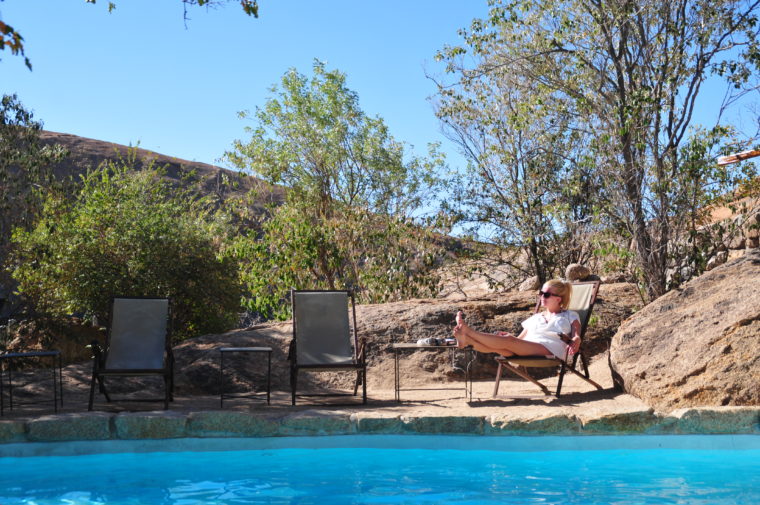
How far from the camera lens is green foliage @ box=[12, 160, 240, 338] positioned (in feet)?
30.2

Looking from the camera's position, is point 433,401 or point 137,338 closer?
point 433,401

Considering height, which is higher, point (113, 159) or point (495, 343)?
point (113, 159)

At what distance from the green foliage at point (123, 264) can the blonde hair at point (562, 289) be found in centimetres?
514

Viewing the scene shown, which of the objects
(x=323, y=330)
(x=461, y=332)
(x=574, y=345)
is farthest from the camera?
(x=323, y=330)

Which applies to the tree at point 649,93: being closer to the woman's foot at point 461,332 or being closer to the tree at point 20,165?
the woman's foot at point 461,332

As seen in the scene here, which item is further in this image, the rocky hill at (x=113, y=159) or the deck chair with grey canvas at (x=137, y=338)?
the rocky hill at (x=113, y=159)

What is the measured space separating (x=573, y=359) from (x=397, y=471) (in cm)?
191

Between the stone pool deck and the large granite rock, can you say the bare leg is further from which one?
the large granite rock

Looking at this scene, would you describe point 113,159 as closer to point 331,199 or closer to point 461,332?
point 331,199

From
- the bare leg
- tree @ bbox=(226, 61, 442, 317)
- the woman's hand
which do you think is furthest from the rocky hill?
the woman's hand

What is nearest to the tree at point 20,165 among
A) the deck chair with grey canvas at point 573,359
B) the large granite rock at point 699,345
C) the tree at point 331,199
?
the tree at point 331,199

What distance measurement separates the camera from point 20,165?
412 inches

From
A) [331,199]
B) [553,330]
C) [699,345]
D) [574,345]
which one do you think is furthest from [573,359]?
[331,199]

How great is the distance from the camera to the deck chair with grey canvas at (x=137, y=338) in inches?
231
